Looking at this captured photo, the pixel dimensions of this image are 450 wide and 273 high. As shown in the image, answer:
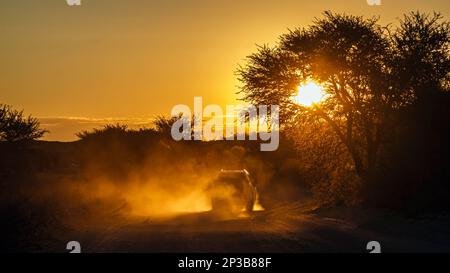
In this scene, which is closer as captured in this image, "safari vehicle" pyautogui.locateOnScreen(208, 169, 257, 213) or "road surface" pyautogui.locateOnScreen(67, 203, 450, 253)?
"road surface" pyautogui.locateOnScreen(67, 203, 450, 253)

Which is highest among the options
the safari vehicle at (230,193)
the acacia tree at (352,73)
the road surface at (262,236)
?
the acacia tree at (352,73)

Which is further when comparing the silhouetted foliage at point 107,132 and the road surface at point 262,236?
the silhouetted foliage at point 107,132

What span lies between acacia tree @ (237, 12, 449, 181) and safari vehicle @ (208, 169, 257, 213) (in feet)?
12.8

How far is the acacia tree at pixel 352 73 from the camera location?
31.4 meters

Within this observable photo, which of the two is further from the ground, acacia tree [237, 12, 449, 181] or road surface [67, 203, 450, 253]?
acacia tree [237, 12, 449, 181]

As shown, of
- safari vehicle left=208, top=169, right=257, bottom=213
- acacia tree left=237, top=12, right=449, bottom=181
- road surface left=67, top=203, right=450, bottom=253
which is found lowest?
road surface left=67, top=203, right=450, bottom=253

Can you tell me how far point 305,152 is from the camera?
35.7 m

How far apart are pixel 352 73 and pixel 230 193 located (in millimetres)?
6825

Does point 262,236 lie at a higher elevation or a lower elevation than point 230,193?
lower

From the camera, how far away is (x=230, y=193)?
31234 mm

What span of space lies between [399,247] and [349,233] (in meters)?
3.64

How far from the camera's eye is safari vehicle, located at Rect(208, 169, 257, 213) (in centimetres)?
3111

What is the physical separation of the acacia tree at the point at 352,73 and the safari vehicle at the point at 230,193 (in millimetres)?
3887
